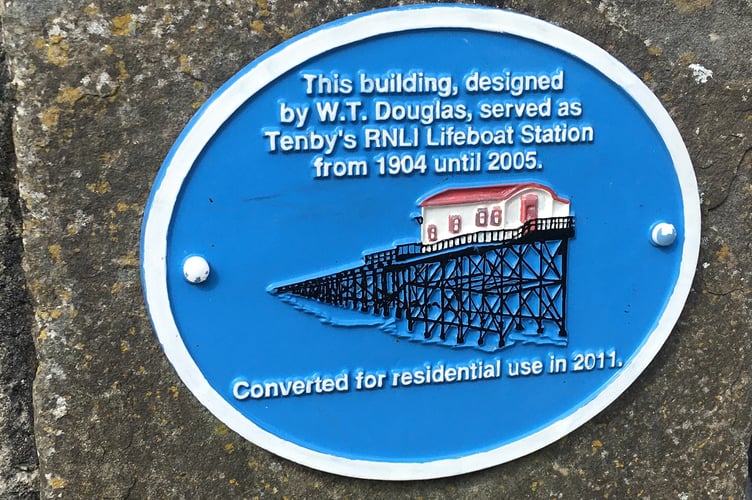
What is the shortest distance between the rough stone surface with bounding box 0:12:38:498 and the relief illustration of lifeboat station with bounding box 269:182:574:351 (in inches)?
20.0

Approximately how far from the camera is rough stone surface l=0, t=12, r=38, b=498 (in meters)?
1.27

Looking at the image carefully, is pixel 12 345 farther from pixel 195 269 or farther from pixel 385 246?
pixel 385 246

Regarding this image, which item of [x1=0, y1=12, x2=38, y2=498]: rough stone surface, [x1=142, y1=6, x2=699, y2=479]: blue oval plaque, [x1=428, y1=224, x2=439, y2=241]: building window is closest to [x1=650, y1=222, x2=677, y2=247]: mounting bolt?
[x1=142, y1=6, x2=699, y2=479]: blue oval plaque

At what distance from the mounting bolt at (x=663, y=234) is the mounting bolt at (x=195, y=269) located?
95 centimetres

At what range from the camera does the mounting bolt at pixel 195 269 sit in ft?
4.12

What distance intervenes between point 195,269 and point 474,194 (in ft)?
1.86

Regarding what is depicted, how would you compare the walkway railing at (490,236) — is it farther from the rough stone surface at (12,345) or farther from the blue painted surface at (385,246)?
the rough stone surface at (12,345)

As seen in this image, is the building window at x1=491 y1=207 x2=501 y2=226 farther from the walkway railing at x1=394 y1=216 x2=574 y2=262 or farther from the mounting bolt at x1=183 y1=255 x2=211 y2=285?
the mounting bolt at x1=183 y1=255 x2=211 y2=285

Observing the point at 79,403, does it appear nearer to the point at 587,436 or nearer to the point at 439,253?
the point at 439,253

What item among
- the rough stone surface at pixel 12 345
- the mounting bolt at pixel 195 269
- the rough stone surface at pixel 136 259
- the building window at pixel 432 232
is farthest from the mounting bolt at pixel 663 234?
the rough stone surface at pixel 12 345

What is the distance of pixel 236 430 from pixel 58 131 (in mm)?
667

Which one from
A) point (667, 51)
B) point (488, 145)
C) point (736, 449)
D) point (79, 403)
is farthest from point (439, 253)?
point (736, 449)

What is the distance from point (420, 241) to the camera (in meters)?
1.35

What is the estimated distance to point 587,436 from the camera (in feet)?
5.09
